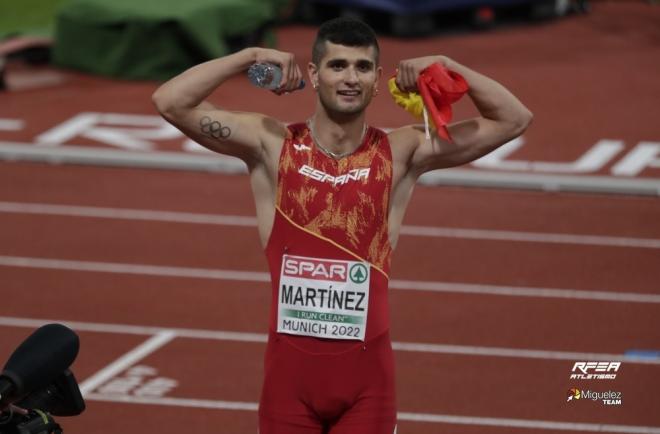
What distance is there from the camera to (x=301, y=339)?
16.4ft

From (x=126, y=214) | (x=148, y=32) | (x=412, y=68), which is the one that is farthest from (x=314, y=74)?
(x=148, y=32)

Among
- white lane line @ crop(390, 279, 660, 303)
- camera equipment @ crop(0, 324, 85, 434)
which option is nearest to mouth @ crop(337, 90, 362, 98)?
camera equipment @ crop(0, 324, 85, 434)

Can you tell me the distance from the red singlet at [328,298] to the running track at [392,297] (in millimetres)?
2418

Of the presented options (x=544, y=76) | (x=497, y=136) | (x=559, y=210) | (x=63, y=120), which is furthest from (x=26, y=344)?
(x=544, y=76)

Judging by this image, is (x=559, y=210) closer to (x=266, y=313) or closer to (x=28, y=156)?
(x=266, y=313)

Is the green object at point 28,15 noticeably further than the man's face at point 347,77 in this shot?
Yes

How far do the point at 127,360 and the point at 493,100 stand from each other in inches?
147

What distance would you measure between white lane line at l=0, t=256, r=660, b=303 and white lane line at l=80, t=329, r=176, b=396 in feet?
3.45

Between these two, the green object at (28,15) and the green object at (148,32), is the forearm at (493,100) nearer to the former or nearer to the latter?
the green object at (148,32)

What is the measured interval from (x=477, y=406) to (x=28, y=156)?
5.86 meters

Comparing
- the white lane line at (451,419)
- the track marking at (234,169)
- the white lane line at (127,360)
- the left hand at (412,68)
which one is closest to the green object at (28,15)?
the track marking at (234,169)

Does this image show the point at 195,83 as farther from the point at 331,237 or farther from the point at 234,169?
the point at 234,169

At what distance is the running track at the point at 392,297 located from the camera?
7648 millimetres

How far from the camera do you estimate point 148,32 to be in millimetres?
14711
